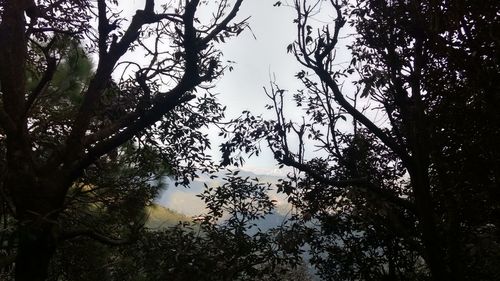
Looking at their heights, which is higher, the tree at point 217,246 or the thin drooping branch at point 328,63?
the thin drooping branch at point 328,63

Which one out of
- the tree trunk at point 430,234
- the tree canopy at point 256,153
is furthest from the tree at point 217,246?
the tree trunk at point 430,234

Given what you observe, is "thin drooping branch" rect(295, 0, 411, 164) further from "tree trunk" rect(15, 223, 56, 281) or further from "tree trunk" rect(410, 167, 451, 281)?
"tree trunk" rect(15, 223, 56, 281)

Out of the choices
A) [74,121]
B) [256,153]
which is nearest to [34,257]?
[74,121]

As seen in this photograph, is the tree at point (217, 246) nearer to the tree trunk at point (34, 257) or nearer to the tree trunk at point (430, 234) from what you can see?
the tree trunk at point (34, 257)

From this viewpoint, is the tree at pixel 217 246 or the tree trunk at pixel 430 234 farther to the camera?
the tree at pixel 217 246

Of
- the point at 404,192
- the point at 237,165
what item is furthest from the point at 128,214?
the point at 404,192

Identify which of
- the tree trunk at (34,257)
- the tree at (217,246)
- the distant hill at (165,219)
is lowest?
the tree trunk at (34,257)

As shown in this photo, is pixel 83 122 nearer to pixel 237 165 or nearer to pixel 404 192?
pixel 237 165

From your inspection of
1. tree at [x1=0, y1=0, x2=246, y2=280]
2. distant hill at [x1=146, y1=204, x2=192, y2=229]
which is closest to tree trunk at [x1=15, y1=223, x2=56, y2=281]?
tree at [x1=0, y1=0, x2=246, y2=280]

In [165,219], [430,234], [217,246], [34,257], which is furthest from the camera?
[165,219]

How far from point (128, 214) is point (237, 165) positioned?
355 centimetres

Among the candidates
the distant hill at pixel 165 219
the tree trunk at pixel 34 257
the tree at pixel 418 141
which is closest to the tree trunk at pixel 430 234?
the tree at pixel 418 141

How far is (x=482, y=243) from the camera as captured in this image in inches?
127

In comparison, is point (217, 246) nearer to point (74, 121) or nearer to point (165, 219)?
point (74, 121)
